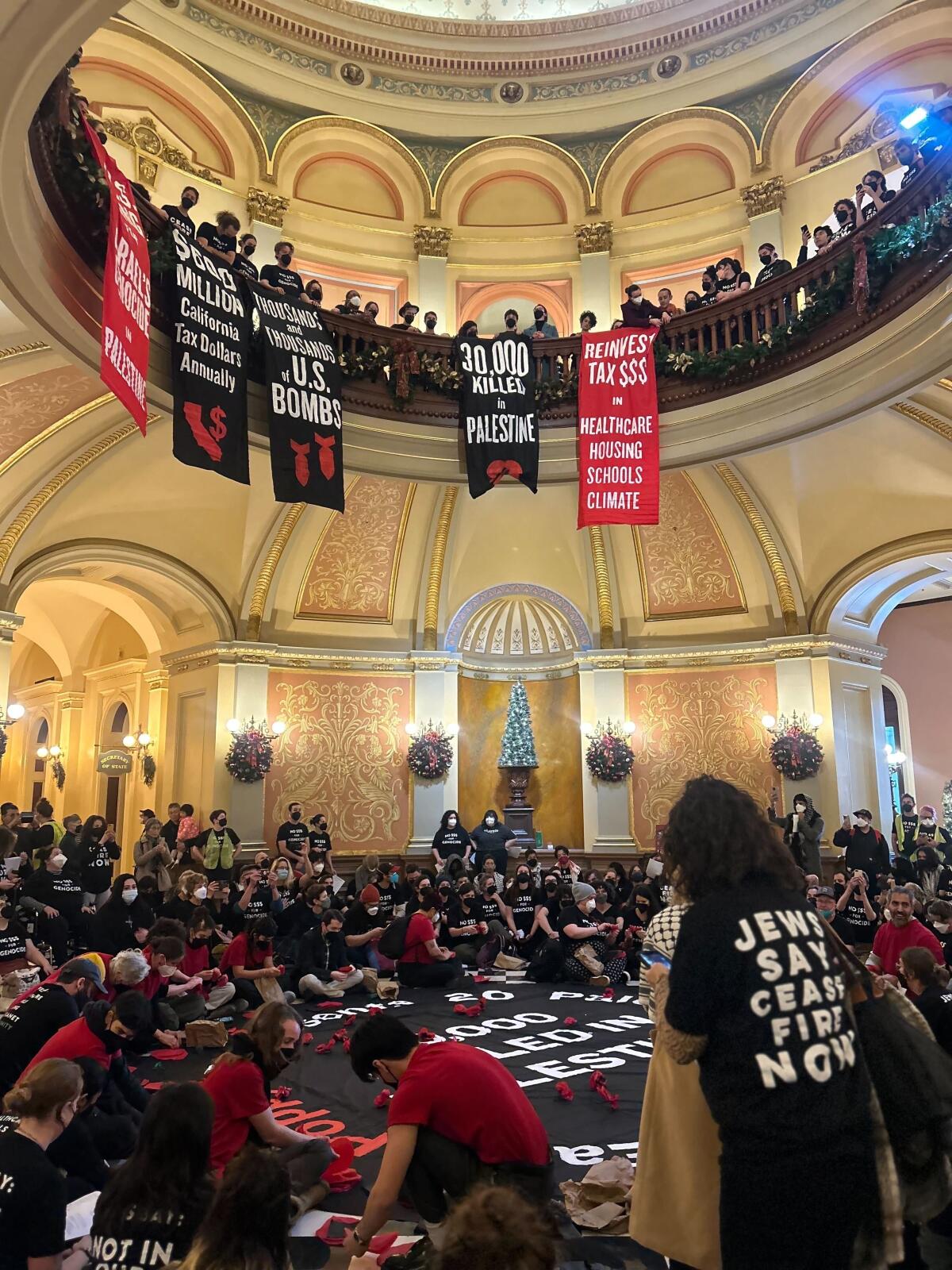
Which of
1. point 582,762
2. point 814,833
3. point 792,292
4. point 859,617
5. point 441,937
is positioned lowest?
point 441,937

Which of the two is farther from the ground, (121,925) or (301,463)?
(301,463)

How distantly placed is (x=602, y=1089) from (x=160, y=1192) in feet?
12.4

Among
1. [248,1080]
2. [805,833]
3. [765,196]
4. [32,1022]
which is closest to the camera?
[248,1080]

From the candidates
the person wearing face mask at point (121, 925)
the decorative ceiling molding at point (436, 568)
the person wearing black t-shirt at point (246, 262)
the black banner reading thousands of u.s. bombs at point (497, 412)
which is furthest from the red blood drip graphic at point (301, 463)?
the decorative ceiling molding at point (436, 568)

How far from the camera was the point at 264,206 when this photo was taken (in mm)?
13727

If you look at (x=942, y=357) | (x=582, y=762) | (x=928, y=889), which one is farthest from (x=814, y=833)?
(x=942, y=357)

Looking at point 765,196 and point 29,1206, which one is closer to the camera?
point 29,1206

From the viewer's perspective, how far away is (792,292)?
10.3 m

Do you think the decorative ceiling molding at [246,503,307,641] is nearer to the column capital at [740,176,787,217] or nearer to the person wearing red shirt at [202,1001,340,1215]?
the column capital at [740,176,787,217]

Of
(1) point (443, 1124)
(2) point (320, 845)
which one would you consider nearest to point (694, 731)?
(2) point (320, 845)

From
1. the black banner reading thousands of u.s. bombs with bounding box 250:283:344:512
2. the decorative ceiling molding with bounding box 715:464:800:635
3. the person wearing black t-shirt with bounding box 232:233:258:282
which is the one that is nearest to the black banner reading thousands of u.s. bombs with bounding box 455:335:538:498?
the black banner reading thousands of u.s. bombs with bounding box 250:283:344:512

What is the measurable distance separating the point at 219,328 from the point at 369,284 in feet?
20.7

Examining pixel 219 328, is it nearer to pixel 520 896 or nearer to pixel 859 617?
pixel 520 896

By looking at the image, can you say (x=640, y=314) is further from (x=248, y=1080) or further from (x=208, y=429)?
(x=248, y=1080)
